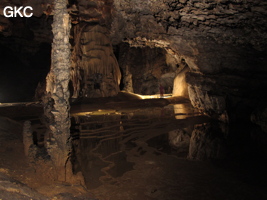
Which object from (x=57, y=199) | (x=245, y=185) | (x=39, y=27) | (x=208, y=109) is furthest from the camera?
(x=39, y=27)

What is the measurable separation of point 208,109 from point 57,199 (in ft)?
27.0

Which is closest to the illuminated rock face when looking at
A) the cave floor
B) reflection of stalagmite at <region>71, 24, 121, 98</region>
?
reflection of stalagmite at <region>71, 24, 121, 98</region>

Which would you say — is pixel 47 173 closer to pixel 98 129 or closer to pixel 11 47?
pixel 98 129

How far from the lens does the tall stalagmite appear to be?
153 inches

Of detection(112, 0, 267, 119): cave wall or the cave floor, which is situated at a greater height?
detection(112, 0, 267, 119): cave wall

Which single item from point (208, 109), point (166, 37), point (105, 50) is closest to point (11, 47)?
point (105, 50)

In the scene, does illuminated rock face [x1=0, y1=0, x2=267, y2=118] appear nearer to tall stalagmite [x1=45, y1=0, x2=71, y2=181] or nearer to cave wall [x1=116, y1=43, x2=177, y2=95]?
tall stalagmite [x1=45, y1=0, x2=71, y2=181]

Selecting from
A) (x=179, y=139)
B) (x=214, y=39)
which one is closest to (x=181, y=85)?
(x=214, y=39)

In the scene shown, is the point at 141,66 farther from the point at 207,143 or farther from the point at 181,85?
the point at 207,143

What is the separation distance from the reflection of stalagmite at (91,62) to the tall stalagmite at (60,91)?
370 inches

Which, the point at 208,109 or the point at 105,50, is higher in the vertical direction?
the point at 105,50

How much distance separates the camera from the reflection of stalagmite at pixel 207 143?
556 cm

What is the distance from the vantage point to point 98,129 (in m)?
7.72

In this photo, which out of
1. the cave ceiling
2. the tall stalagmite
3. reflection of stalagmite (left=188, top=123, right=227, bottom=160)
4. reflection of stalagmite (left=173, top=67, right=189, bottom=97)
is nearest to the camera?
the tall stalagmite
